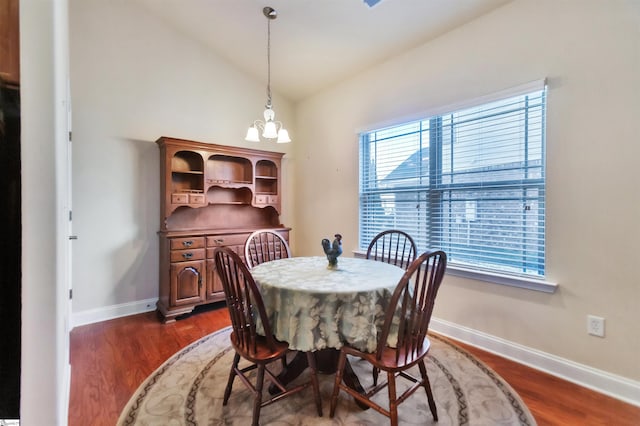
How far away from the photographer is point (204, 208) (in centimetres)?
367

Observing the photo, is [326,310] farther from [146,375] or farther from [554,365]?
[554,365]

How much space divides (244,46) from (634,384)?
4.46 metres

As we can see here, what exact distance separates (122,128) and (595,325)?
446 cm

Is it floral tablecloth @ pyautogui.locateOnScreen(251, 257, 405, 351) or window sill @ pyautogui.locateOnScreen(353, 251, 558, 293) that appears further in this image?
window sill @ pyautogui.locateOnScreen(353, 251, 558, 293)

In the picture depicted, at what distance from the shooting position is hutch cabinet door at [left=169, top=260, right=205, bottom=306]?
2965mm

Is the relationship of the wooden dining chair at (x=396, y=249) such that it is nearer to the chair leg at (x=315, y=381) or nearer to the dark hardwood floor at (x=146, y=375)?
the dark hardwood floor at (x=146, y=375)

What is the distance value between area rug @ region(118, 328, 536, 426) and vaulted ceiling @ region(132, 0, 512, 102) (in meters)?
2.82

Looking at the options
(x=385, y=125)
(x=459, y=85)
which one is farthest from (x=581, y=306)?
(x=385, y=125)

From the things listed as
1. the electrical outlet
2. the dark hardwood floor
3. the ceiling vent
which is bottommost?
the dark hardwood floor

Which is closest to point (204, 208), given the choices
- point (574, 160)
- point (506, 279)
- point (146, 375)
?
point (146, 375)

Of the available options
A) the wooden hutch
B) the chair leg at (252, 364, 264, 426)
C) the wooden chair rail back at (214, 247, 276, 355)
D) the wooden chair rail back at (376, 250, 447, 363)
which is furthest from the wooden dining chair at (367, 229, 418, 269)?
the wooden hutch

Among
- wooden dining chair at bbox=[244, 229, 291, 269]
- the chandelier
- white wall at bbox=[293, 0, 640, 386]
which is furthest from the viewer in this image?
wooden dining chair at bbox=[244, 229, 291, 269]

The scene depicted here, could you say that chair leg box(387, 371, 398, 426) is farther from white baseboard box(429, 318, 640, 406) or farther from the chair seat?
white baseboard box(429, 318, 640, 406)

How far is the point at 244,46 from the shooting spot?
11.2 feet
